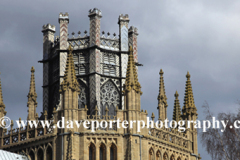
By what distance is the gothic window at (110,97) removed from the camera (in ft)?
271

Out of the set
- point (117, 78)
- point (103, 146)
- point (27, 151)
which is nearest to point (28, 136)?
point (27, 151)

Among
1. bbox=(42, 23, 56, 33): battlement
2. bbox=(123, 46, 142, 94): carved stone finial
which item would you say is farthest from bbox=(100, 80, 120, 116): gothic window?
bbox=(123, 46, 142, 94): carved stone finial

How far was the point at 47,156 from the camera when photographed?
71562mm

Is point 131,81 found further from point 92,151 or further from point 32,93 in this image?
point 32,93

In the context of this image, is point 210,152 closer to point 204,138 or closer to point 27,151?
point 204,138

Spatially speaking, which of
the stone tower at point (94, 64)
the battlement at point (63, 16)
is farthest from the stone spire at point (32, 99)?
the battlement at point (63, 16)

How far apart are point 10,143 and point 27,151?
9.07ft

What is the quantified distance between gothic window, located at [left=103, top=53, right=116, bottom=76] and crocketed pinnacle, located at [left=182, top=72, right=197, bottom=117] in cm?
831

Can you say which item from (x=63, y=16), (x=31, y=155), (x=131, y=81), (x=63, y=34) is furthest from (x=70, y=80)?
(x=63, y=16)

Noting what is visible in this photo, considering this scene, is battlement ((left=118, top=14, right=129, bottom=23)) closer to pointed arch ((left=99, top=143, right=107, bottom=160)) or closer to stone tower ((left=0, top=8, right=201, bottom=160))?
stone tower ((left=0, top=8, right=201, bottom=160))

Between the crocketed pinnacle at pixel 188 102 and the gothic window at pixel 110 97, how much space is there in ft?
24.3

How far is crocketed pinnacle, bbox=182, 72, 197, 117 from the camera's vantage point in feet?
263

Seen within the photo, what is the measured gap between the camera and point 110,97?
3282 inches

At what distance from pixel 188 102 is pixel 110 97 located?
8339mm
